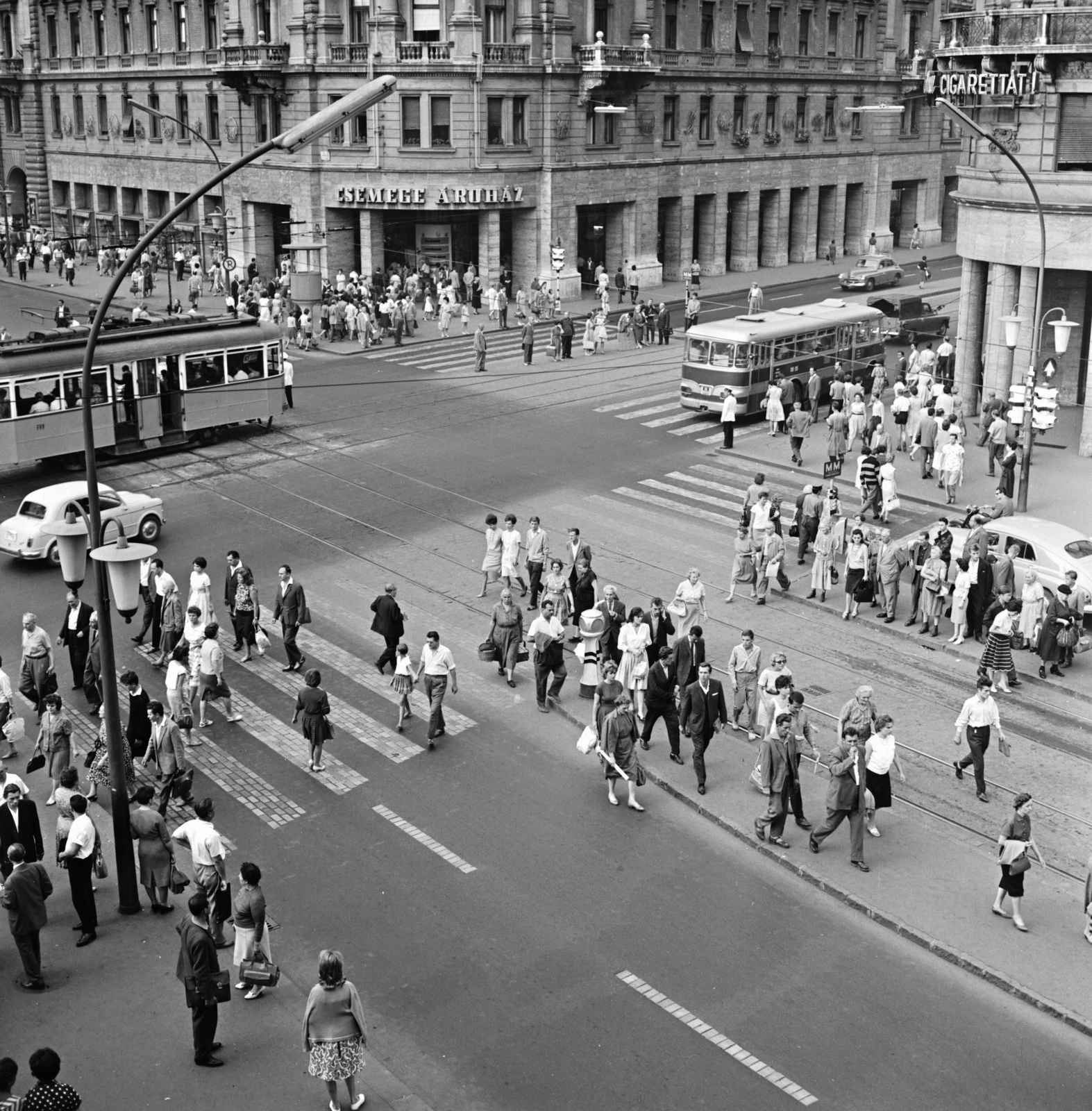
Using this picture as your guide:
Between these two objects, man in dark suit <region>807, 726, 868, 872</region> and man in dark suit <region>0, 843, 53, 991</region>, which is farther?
man in dark suit <region>807, 726, 868, 872</region>


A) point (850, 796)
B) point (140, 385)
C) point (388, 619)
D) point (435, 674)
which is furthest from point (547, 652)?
point (140, 385)

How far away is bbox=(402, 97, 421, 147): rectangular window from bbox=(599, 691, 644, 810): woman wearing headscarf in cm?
4293

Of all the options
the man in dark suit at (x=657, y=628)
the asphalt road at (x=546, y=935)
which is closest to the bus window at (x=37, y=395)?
the asphalt road at (x=546, y=935)

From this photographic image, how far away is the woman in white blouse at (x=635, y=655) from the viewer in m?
19.7

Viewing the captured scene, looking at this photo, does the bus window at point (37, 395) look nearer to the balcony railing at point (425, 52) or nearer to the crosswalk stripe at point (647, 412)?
the crosswalk stripe at point (647, 412)

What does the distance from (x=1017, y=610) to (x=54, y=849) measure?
44.9 feet

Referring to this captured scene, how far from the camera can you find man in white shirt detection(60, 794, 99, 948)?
48.5 ft

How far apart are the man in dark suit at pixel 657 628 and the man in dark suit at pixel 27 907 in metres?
9.15

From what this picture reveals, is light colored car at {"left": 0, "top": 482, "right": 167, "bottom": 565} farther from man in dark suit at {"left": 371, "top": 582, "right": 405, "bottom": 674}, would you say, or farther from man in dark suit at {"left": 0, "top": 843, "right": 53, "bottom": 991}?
man in dark suit at {"left": 0, "top": 843, "right": 53, "bottom": 991}

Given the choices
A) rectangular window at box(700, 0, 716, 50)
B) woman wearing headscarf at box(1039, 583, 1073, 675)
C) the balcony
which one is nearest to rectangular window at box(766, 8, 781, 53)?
rectangular window at box(700, 0, 716, 50)

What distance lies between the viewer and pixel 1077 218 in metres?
35.8

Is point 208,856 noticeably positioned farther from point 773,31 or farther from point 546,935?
point 773,31

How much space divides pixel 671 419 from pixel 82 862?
2596cm

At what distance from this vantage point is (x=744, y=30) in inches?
2628
